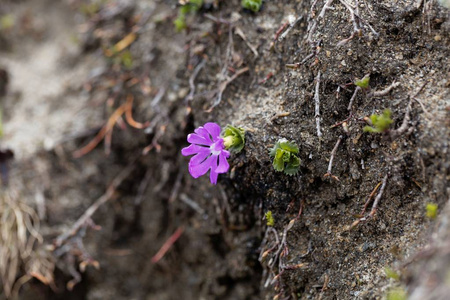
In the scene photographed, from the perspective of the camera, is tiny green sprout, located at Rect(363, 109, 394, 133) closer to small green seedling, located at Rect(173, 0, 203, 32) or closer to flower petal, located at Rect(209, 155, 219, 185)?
flower petal, located at Rect(209, 155, 219, 185)

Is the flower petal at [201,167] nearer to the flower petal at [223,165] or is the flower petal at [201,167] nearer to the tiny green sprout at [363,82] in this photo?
the flower petal at [223,165]

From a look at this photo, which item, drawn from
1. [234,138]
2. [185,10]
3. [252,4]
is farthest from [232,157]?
[185,10]

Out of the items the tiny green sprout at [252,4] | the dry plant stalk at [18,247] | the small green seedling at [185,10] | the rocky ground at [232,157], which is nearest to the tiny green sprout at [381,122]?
the rocky ground at [232,157]

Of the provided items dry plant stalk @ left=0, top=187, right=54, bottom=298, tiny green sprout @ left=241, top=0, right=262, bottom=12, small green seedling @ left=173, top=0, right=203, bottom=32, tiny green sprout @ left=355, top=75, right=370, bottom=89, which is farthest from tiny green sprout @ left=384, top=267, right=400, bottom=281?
dry plant stalk @ left=0, top=187, right=54, bottom=298

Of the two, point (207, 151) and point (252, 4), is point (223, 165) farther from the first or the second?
point (252, 4)

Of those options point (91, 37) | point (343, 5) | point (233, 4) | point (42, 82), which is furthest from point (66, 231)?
point (343, 5)

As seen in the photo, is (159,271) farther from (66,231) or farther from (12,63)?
(12,63)

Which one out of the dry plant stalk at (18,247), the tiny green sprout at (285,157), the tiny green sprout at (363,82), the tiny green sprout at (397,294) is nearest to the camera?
the tiny green sprout at (397,294)
